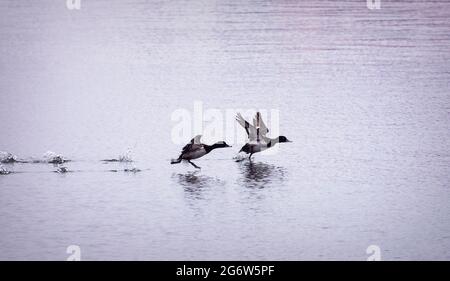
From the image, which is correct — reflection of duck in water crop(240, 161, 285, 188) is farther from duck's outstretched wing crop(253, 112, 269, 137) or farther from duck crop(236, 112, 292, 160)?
duck's outstretched wing crop(253, 112, 269, 137)

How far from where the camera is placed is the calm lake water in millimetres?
4699

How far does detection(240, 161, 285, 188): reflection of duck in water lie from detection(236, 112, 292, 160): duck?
4.4 inches

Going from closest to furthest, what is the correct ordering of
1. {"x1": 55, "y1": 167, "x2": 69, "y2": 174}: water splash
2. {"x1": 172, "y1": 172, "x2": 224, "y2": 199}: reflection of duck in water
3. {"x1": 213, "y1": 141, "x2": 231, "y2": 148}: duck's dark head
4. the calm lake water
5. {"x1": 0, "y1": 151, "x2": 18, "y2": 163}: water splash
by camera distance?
1. the calm lake water
2. {"x1": 172, "y1": 172, "x2": 224, "y2": 199}: reflection of duck in water
3. {"x1": 55, "y1": 167, "x2": 69, "y2": 174}: water splash
4. {"x1": 0, "y1": 151, "x2": 18, "y2": 163}: water splash
5. {"x1": 213, "y1": 141, "x2": 231, "y2": 148}: duck's dark head

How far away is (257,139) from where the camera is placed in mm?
5820

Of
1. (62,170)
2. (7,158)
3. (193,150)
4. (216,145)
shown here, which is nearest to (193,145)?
(193,150)

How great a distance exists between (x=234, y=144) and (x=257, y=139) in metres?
0.22

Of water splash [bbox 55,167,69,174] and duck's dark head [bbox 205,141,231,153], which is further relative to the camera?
duck's dark head [bbox 205,141,231,153]

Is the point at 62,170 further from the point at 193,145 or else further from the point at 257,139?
the point at 257,139

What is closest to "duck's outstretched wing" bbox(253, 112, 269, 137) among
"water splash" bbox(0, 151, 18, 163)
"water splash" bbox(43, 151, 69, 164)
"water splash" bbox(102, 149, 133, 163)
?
"water splash" bbox(102, 149, 133, 163)

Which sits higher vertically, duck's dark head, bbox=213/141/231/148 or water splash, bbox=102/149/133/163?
duck's dark head, bbox=213/141/231/148

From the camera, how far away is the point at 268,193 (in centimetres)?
517
